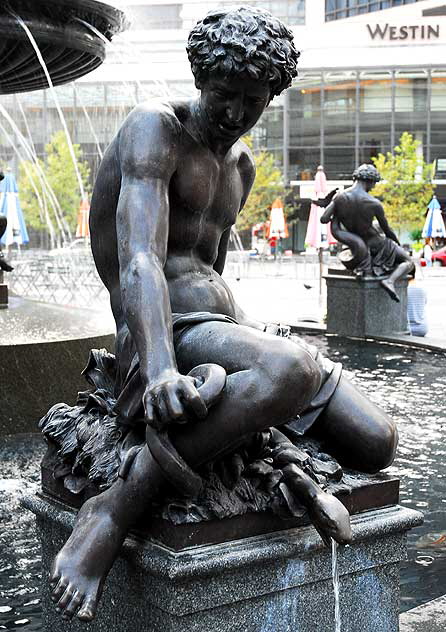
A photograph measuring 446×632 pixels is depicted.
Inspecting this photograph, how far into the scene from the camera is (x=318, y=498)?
2668 millimetres

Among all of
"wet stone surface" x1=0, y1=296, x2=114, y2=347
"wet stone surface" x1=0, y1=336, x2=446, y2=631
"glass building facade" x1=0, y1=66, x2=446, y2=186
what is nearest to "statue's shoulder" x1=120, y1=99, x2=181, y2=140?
"wet stone surface" x1=0, y1=336, x2=446, y2=631

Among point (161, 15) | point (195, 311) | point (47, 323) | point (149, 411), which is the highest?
point (161, 15)

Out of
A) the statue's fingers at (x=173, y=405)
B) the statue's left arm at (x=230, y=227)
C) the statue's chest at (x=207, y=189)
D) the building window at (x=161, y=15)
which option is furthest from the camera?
the building window at (x=161, y=15)

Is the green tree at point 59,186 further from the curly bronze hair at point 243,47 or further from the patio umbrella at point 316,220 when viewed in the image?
the curly bronze hair at point 243,47

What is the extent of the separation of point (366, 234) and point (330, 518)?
10373mm

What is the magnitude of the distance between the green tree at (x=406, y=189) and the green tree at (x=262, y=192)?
5.70 meters

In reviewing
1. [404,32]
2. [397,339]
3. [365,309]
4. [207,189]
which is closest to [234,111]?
[207,189]

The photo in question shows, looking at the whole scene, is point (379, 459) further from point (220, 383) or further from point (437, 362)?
point (437, 362)

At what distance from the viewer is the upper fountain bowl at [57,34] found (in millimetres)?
7082

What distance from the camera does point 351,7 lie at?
213ft

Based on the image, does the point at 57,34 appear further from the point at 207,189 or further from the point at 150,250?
the point at 150,250

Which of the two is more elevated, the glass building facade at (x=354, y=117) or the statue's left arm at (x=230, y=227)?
the glass building facade at (x=354, y=117)

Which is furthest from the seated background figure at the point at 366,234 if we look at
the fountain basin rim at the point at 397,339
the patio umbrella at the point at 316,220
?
the patio umbrella at the point at 316,220

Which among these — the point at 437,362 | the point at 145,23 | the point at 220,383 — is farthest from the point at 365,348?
the point at 145,23
